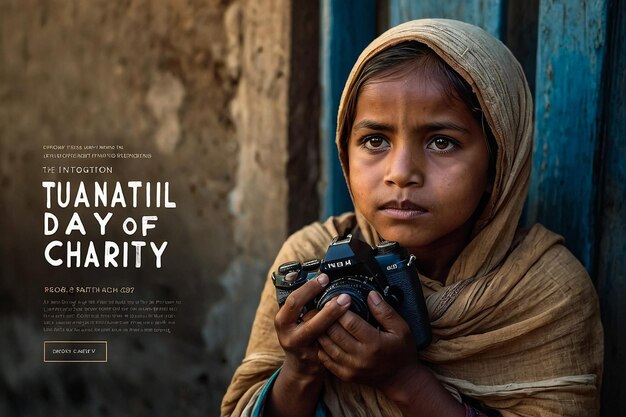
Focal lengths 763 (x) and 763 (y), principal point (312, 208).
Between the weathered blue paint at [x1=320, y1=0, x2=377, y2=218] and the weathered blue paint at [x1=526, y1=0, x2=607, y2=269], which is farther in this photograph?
the weathered blue paint at [x1=320, y1=0, x2=377, y2=218]

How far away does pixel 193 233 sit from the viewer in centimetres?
261

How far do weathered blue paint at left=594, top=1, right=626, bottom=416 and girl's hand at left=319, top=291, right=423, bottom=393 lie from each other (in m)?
0.62

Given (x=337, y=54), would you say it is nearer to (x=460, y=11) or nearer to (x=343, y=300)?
(x=460, y=11)

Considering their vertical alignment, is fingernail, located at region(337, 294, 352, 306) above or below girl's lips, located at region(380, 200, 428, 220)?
below

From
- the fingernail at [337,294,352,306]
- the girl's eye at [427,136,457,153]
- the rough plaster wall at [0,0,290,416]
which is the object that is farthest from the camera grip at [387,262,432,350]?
the rough plaster wall at [0,0,290,416]

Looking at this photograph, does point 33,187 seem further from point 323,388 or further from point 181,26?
point 323,388

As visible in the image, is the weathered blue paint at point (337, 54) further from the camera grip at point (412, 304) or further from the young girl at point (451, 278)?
Answer: the camera grip at point (412, 304)

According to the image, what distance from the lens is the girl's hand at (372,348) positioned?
1.47 meters

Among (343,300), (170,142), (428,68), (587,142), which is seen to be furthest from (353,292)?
(170,142)

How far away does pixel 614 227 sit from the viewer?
1868mm

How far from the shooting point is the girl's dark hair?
1.56 meters

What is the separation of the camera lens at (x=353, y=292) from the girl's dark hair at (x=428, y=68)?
39cm

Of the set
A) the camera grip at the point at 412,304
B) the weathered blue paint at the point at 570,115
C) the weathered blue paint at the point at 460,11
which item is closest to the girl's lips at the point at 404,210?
the camera grip at the point at 412,304

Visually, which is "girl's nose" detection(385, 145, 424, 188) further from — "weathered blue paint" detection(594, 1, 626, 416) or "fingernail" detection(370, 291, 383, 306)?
"weathered blue paint" detection(594, 1, 626, 416)
